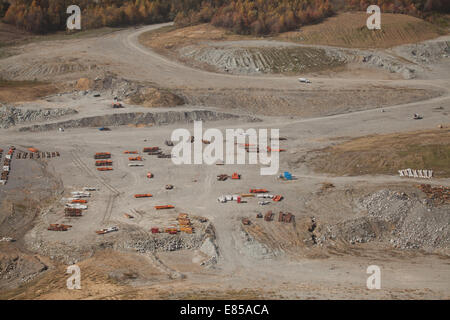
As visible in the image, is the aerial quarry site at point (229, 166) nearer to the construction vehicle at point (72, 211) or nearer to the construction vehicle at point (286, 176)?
the construction vehicle at point (286, 176)

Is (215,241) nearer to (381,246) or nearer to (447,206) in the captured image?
(381,246)

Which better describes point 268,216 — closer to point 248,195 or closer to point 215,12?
point 248,195

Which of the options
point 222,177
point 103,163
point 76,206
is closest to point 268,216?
point 222,177

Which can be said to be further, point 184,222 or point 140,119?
point 140,119

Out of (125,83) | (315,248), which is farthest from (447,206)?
(125,83)

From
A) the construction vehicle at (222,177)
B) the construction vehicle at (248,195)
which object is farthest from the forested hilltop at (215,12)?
the construction vehicle at (248,195)

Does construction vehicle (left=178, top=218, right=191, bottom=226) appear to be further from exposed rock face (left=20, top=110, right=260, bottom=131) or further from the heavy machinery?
exposed rock face (left=20, top=110, right=260, bottom=131)
